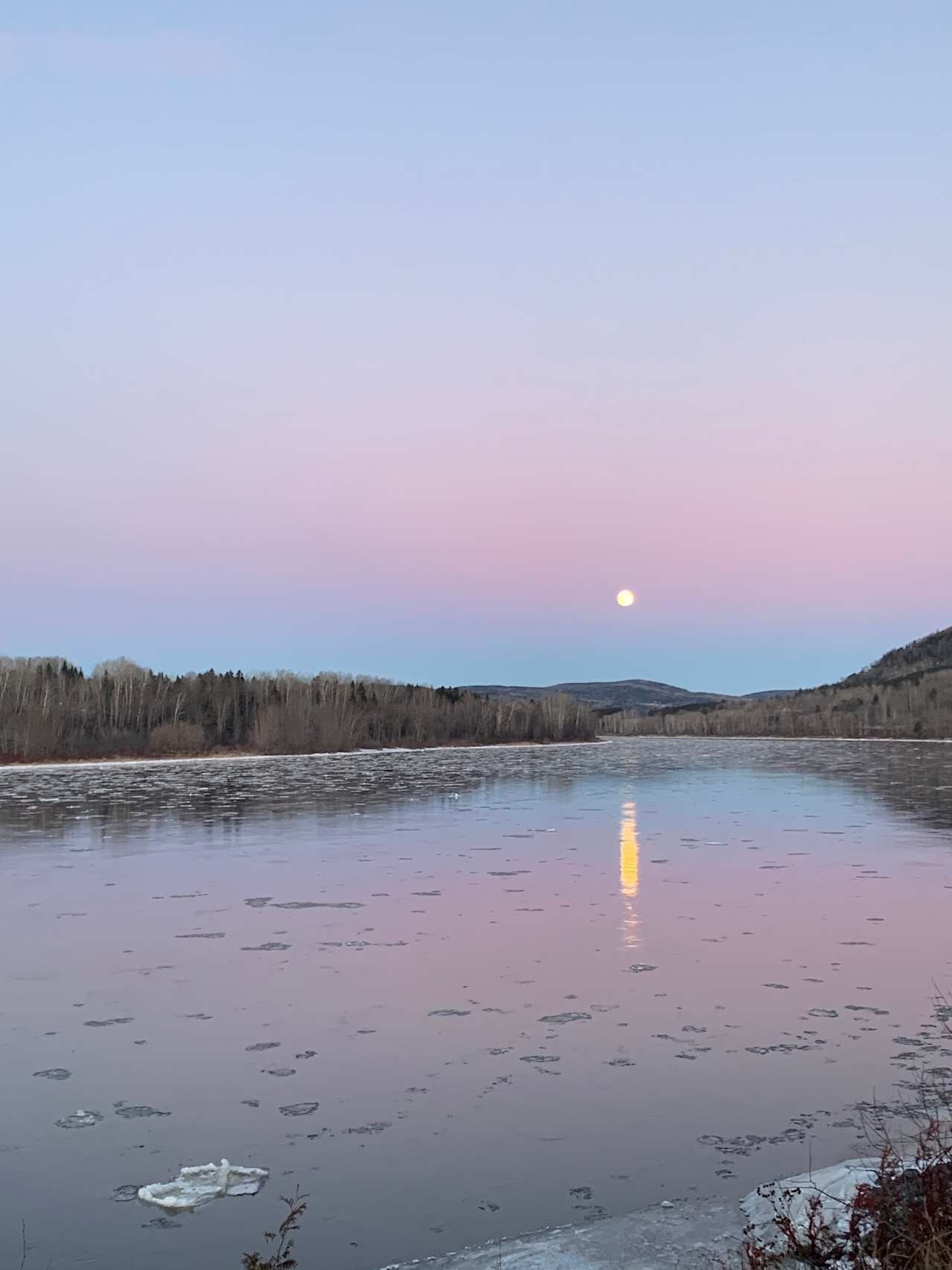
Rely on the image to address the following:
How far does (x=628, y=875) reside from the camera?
18.8 meters

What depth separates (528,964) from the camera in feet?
39.1

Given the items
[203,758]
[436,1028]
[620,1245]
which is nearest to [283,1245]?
[620,1245]

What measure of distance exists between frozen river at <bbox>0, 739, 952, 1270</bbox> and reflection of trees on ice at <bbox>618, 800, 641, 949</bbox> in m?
0.11

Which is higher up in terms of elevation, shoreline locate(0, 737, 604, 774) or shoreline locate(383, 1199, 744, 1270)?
shoreline locate(0, 737, 604, 774)

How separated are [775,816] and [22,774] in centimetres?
4557

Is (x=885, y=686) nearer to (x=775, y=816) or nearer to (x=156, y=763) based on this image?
(x=156, y=763)

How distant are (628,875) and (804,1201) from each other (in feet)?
44.5

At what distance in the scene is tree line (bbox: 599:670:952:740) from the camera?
431 ft

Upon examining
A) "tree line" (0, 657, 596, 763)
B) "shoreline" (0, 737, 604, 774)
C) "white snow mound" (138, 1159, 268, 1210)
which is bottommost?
"white snow mound" (138, 1159, 268, 1210)

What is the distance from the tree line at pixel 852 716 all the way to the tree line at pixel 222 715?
39.3m

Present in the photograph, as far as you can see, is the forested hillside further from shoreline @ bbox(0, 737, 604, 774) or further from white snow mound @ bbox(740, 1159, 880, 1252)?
white snow mound @ bbox(740, 1159, 880, 1252)

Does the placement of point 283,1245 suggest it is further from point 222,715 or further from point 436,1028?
point 222,715

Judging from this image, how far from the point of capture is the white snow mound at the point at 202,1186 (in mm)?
6109

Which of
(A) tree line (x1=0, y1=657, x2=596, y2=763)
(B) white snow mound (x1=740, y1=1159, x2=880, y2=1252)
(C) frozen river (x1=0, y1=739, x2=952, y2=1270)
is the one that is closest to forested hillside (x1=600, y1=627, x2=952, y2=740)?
(A) tree line (x1=0, y1=657, x2=596, y2=763)
